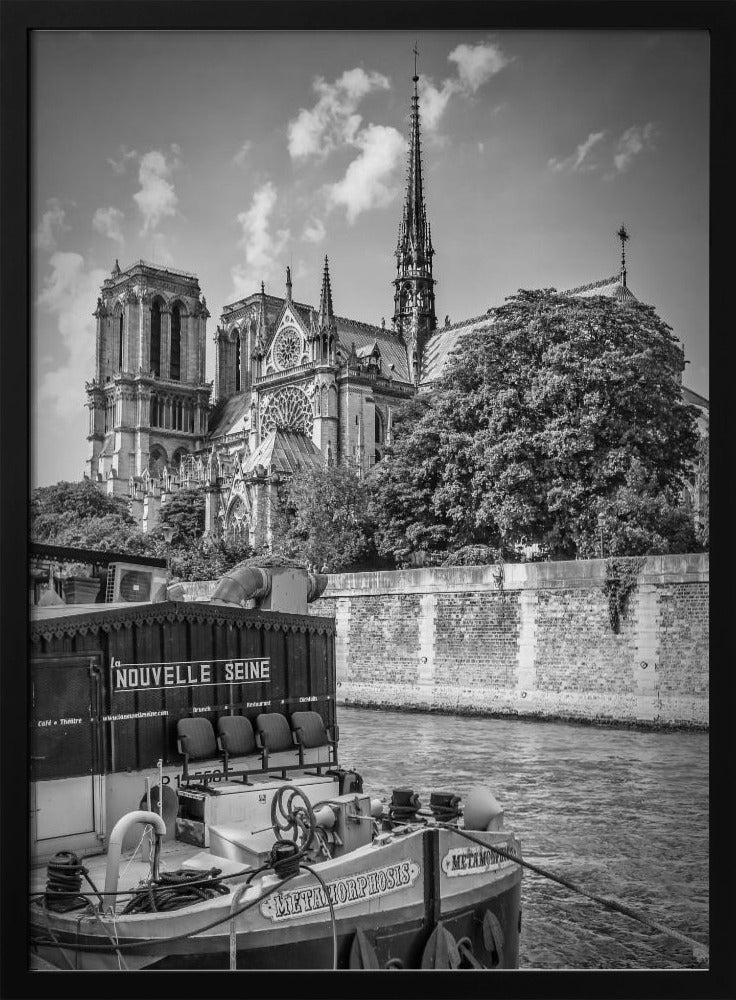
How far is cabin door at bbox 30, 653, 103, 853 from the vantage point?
635cm

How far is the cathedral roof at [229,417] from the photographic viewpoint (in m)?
52.3

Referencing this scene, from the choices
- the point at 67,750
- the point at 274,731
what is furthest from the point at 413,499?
the point at 67,750

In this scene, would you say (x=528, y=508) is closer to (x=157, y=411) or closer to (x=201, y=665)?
(x=157, y=411)

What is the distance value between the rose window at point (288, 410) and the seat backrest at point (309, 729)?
1975 inches

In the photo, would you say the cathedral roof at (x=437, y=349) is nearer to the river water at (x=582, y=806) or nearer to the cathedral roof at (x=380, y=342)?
the cathedral roof at (x=380, y=342)

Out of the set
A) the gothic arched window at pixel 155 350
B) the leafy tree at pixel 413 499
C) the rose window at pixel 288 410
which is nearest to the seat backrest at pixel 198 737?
the gothic arched window at pixel 155 350

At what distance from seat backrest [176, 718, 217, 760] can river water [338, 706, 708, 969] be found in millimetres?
3124

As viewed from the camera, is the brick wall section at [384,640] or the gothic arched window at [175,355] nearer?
the gothic arched window at [175,355]

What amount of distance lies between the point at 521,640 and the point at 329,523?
1341cm

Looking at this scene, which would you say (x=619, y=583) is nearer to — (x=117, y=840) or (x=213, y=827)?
(x=213, y=827)

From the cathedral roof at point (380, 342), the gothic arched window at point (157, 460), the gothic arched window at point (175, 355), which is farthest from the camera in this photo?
the cathedral roof at point (380, 342)

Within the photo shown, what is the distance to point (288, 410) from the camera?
60344mm

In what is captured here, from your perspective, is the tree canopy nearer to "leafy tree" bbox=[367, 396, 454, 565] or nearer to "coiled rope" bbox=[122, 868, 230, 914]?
"coiled rope" bbox=[122, 868, 230, 914]

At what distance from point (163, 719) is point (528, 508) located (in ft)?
59.4
